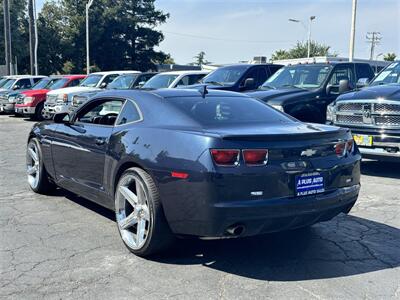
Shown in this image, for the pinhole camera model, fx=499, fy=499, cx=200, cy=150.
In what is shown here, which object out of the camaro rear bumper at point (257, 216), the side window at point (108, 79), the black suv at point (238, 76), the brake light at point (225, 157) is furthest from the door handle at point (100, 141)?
the side window at point (108, 79)

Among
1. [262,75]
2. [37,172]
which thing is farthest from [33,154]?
[262,75]

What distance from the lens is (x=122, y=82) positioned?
17.0 meters

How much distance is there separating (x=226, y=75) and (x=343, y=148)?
9.22 metres

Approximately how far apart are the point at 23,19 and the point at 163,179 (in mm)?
49672

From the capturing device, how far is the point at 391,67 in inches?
383

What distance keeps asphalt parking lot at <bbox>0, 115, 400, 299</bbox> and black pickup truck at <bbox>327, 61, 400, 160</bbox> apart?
1803 millimetres

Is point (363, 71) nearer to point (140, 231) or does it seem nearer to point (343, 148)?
point (343, 148)

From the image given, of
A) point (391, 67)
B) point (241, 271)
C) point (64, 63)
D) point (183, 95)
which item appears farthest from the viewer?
point (64, 63)

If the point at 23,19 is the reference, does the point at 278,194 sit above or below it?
below

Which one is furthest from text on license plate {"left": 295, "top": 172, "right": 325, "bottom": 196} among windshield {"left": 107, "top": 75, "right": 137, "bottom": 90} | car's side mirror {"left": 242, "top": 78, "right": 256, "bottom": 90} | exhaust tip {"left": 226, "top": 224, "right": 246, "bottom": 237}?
windshield {"left": 107, "top": 75, "right": 137, "bottom": 90}

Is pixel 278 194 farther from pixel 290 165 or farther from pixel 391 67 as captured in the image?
pixel 391 67

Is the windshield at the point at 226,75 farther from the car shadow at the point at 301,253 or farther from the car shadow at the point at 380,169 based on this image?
the car shadow at the point at 301,253

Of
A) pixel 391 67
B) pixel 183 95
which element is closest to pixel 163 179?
pixel 183 95

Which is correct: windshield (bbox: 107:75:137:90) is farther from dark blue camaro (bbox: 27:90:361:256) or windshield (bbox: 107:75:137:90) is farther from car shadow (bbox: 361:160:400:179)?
dark blue camaro (bbox: 27:90:361:256)
